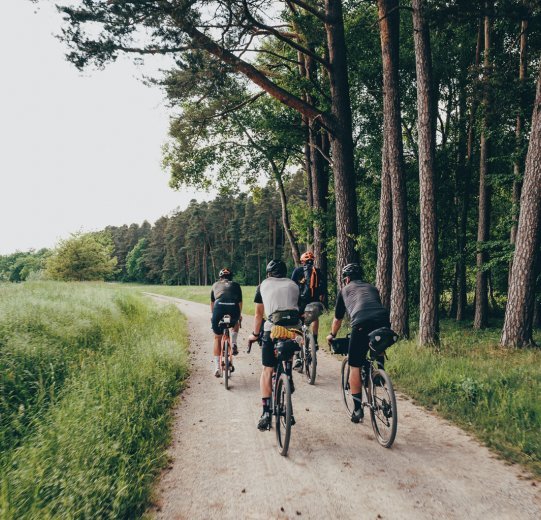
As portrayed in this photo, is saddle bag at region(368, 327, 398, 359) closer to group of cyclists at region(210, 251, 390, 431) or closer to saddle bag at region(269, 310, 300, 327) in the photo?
group of cyclists at region(210, 251, 390, 431)

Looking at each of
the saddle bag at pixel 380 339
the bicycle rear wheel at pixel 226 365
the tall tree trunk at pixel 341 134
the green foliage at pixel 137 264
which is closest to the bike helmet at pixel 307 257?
the bicycle rear wheel at pixel 226 365

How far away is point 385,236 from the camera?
11.2 meters

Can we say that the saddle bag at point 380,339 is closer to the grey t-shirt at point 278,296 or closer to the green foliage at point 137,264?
the grey t-shirt at point 278,296

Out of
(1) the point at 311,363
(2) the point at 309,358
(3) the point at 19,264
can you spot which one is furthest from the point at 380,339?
(3) the point at 19,264

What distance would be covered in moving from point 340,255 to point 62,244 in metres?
39.0

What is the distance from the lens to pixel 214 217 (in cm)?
6762

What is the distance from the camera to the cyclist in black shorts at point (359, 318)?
4.60 meters

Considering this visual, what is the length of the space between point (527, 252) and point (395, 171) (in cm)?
365

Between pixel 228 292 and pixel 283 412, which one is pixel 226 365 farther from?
pixel 283 412

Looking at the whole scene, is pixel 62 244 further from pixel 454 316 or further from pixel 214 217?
pixel 454 316

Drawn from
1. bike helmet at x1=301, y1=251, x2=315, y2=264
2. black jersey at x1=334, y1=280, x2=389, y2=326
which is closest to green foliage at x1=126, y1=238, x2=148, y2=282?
bike helmet at x1=301, y1=251, x2=315, y2=264

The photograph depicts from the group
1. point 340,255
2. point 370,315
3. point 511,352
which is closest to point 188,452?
point 370,315

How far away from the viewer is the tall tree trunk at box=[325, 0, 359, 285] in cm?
1167

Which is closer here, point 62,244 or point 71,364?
point 71,364
